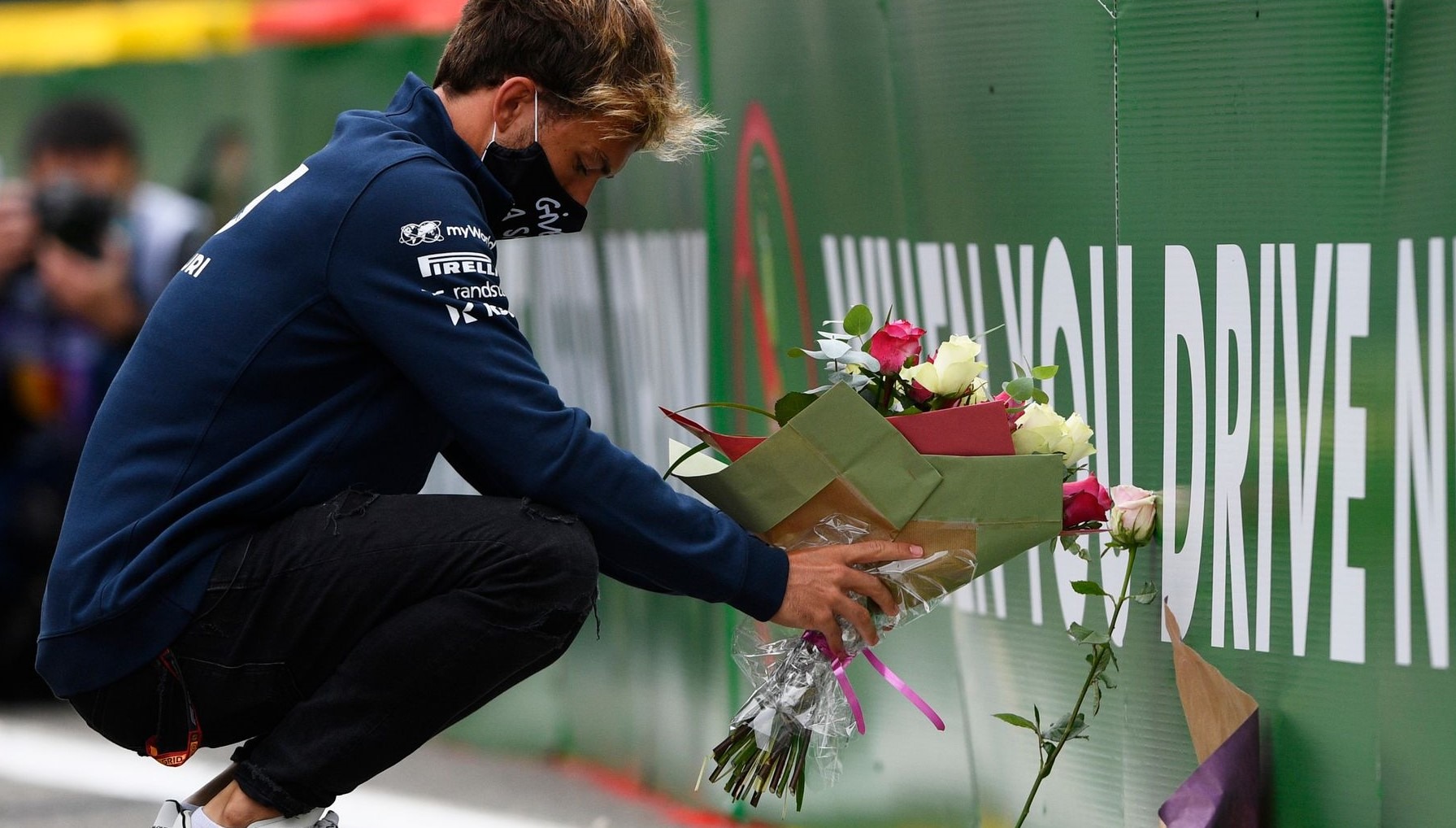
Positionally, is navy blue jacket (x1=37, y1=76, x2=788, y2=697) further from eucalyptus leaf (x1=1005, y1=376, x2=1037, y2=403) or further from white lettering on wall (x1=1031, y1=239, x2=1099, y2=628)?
white lettering on wall (x1=1031, y1=239, x2=1099, y2=628)

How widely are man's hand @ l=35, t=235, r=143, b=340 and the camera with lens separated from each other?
0.03 m

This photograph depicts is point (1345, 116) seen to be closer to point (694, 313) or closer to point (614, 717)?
point (694, 313)

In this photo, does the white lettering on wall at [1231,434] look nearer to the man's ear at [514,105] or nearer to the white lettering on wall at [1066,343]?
the white lettering on wall at [1066,343]

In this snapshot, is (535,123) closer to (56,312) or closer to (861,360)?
(861,360)

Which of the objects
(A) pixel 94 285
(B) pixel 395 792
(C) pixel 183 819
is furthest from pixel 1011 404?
(A) pixel 94 285

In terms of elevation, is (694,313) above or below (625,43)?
below

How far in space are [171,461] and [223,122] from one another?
2.89 metres

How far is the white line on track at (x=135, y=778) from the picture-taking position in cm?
371

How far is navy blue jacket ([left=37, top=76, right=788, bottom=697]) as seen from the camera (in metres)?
2.14

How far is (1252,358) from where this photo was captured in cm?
245

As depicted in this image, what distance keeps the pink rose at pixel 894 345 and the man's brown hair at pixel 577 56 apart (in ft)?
1.61

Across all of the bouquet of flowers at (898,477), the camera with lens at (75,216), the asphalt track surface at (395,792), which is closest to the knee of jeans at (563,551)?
the bouquet of flowers at (898,477)

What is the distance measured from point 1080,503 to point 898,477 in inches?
11.3

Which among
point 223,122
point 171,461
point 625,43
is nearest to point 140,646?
point 171,461
